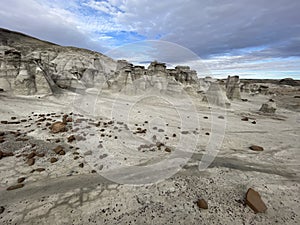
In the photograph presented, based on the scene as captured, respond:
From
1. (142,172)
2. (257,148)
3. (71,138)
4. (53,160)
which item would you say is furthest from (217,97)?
(53,160)

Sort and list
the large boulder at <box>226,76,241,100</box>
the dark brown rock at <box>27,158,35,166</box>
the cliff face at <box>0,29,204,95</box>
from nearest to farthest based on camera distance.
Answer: the dark brown rock at <box>27,158,35,166</box>, the cliff face at <box>0,29,204,95</box>, the large boulder at <box>226,76,241,100</box>

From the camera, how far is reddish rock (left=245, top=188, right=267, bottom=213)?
306 cm

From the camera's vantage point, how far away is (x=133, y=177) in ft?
13.1

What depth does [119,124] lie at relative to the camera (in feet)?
26.3

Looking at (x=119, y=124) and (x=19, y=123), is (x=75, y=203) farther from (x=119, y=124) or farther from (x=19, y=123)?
(x=19, y=123)

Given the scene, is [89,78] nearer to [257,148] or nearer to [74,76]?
[74,76]

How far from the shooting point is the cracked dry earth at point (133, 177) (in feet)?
9.68

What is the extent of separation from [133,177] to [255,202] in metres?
2.55

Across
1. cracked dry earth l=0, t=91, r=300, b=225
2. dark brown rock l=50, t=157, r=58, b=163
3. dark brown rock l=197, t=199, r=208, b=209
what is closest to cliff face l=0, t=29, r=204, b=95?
cracked dry earth l=0, t=91, r=300, b=225

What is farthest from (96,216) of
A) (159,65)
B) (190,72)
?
(190,72)

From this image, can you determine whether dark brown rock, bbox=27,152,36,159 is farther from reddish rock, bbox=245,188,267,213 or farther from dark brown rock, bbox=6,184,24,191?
reddish rock, bbox=245,188,267,213

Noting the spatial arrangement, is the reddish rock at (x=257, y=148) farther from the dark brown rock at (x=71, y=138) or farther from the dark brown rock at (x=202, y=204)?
the dark brown rock at (x=71, y=138)

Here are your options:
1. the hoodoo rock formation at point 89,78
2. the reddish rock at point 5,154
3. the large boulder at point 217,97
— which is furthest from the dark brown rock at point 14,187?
the large boulder at point 217,97

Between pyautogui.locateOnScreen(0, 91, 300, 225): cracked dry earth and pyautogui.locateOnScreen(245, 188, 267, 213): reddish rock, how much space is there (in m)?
0.08
